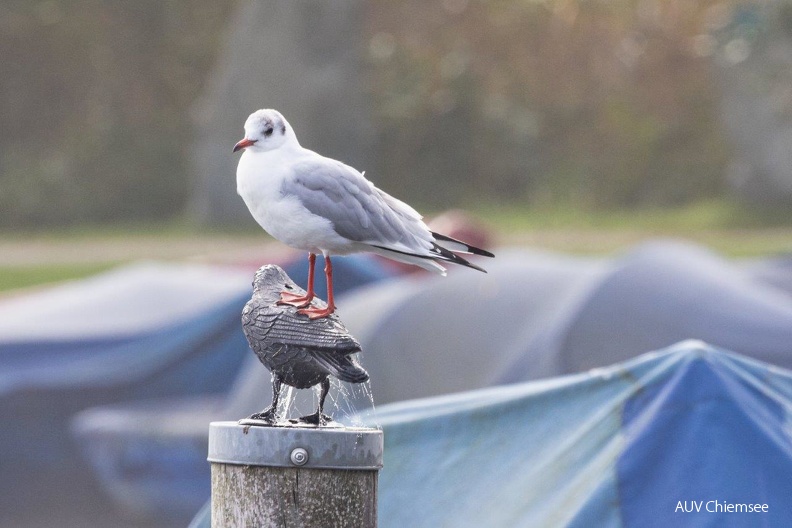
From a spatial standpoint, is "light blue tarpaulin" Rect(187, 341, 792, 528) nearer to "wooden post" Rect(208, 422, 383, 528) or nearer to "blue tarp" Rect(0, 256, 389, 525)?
"wooden post" Rect(208, 422, 383, 528)

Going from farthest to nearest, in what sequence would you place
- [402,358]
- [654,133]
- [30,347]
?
[654,133] → [30,347] → [402,358]

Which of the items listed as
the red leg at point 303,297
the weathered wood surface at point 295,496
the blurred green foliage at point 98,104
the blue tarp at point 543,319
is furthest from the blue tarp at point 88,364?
the blurred green foliage at point 98,104

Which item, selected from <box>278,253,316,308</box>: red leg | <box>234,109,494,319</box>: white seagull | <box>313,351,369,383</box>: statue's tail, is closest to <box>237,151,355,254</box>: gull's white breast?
<box>234,109,494,319</box>: white seagull

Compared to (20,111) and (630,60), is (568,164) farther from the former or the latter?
(20,111)

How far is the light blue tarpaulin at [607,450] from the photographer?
3.57 metres

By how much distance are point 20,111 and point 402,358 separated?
18537 millimetres

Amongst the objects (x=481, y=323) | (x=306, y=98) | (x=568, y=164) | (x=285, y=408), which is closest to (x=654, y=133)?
(x=568, y=164)

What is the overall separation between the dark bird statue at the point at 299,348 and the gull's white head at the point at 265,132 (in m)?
0.37

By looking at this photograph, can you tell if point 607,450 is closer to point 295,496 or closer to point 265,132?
point 295,496

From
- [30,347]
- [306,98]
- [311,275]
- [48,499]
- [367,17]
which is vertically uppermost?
[367,17]

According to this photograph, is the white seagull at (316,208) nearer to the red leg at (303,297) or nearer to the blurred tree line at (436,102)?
the red leg at (303,297)

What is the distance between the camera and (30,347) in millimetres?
10250

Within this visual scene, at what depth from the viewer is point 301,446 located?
9.77 ft

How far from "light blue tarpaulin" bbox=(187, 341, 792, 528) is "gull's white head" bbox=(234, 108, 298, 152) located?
3.84ft
